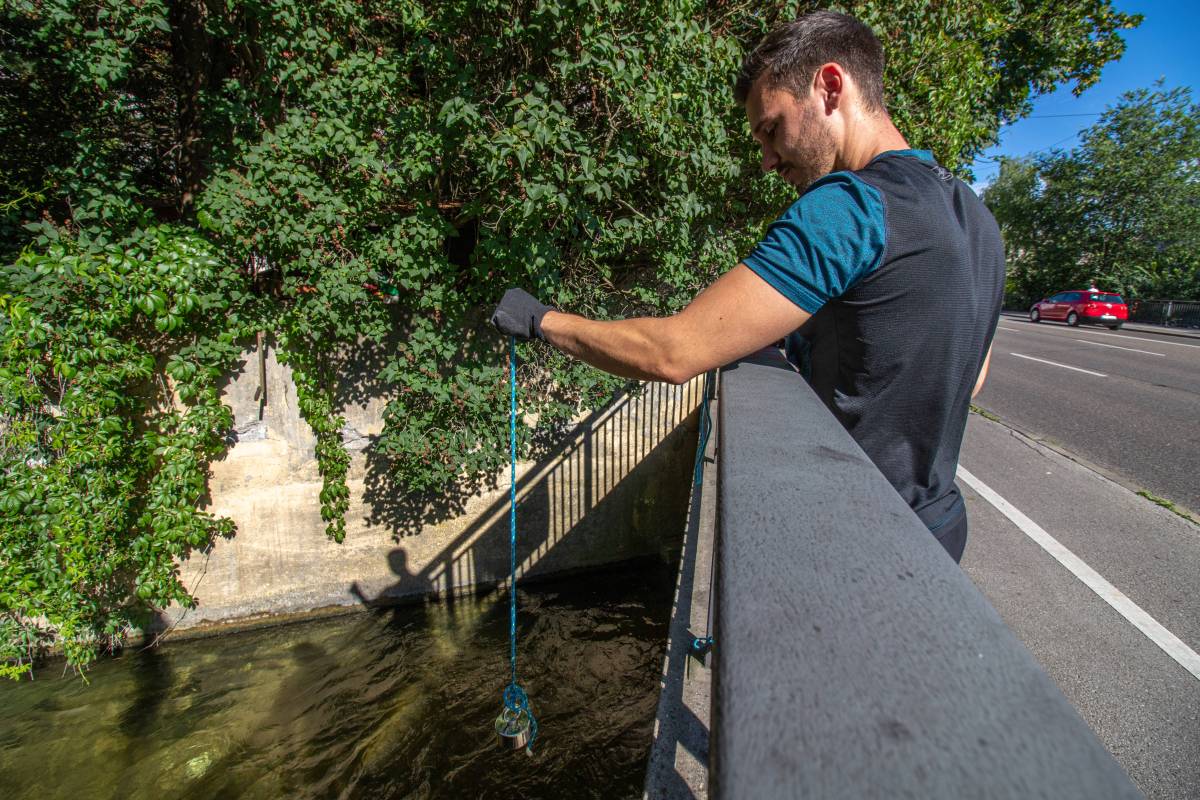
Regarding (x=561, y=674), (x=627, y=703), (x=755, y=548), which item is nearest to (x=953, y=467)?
(x=755, y=548)

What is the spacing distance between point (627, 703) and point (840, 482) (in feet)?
16.8

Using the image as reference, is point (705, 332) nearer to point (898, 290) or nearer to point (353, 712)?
point (898, 290)

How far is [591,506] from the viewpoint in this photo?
723 centimetres

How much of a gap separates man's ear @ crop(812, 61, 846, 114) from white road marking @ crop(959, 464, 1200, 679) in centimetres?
353

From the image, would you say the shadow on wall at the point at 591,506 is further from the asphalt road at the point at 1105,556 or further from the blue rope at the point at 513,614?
the asphalt road at the point at 1105,556

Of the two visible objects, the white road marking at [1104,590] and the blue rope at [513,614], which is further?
the white road marking at [1104,590]

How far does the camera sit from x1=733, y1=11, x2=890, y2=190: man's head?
1.48 meters

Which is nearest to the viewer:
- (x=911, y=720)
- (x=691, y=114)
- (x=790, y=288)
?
(x=911, y=720)

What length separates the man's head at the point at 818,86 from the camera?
1.48 metres

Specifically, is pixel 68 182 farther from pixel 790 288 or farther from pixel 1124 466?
pixel 1124 466

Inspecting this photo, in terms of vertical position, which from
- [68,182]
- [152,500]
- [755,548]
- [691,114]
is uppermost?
[691,114]

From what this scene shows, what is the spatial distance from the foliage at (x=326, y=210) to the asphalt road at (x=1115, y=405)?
402 cm

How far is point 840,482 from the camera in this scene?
0.93 metres

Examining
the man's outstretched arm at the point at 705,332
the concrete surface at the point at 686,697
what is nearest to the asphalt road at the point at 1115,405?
the concrete surface at the point at 686,697
